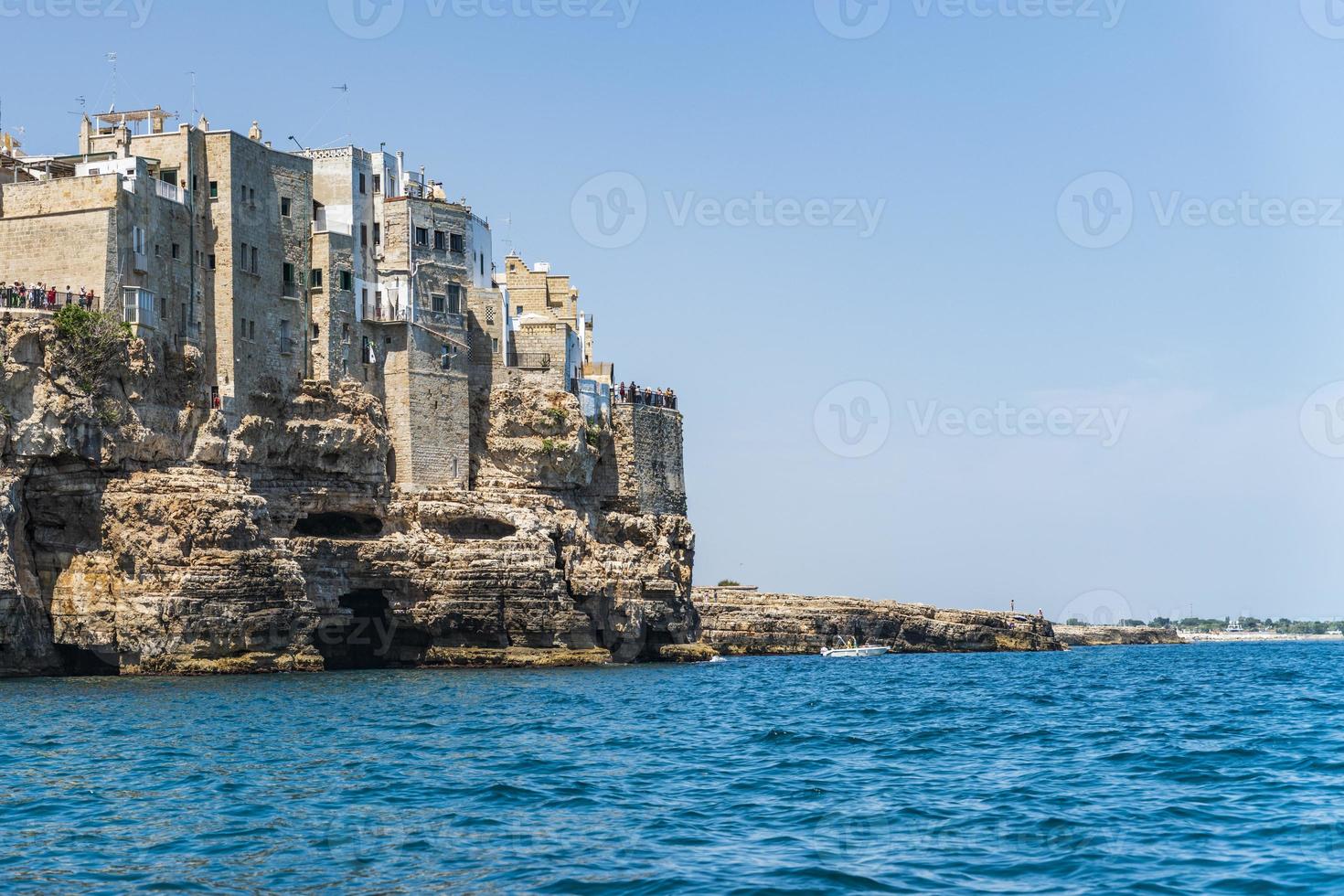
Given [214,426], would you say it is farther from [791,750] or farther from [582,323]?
[791,750]

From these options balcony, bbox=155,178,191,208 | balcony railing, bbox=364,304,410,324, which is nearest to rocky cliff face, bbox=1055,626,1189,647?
balcony railing, bbox=364,304,410,324

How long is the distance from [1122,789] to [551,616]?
43.2 metres

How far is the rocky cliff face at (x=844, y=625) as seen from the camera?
10075cm

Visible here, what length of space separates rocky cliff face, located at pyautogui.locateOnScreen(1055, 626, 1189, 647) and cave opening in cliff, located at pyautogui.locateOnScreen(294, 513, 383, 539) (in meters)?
95.3

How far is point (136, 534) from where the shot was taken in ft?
195

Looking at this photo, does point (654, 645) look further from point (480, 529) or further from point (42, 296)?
point (42, 296)

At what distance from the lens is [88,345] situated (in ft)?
193

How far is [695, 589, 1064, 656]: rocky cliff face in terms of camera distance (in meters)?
101

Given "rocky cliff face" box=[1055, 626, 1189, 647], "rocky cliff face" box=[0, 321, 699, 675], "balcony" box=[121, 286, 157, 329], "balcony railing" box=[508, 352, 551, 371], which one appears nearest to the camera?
"rocky cliff face" box=[0, 321, 699, 675]

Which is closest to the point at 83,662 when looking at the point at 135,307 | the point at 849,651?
the point at 135,307

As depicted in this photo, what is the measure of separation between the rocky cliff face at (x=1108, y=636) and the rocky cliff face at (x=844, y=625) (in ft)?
112

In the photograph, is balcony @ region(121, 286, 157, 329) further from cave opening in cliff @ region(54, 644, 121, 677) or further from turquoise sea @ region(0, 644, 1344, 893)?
turquoise sea @ region(0, 644, 1344, 893)

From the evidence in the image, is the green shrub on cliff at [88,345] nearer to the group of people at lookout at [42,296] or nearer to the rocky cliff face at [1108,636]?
the group of people at lookout at [42,296]

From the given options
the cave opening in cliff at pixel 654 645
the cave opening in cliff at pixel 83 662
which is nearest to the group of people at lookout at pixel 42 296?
the cave opening in cliff at pixel 83 662
